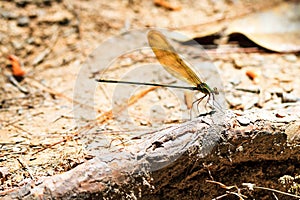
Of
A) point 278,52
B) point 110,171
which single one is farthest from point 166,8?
point 110,171

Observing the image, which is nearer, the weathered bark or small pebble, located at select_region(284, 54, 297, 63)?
the weathered bark

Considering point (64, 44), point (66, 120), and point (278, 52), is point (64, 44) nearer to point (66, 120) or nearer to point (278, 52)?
point (66, 120)

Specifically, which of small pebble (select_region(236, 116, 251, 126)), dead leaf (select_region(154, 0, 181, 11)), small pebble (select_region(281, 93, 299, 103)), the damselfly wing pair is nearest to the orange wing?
the damselfly wing pair

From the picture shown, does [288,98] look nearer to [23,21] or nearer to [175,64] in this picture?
[175,64]

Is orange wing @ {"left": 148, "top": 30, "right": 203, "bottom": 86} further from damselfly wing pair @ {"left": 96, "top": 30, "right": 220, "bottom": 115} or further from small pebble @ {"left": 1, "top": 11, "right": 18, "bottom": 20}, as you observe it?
small pebble @ {"left": 1, "top": 11, "right": 18, "bottom": 20}

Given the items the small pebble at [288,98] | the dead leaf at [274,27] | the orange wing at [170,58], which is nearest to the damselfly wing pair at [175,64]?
the orange wing at [170,58]

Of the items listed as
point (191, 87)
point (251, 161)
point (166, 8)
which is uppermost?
point (166, 8)
